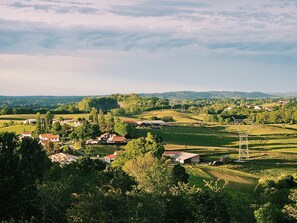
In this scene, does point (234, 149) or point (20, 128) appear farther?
point (20, 128)

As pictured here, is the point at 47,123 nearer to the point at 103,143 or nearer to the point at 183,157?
the point at 103,143

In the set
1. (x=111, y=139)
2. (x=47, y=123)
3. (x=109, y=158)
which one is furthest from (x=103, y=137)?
(x=109, y=158)

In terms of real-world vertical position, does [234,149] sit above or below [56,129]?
below

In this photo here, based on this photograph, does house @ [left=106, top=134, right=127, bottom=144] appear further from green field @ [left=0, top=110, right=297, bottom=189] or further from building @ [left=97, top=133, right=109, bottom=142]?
green field @ [left=0, top=110, right=297, bottom=189]

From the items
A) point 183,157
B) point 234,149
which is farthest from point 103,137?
point 234,149

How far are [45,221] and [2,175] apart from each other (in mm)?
6631

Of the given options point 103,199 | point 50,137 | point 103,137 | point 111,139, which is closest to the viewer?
point 103,199

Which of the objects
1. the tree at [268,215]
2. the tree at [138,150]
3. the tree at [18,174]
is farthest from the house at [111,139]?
the tree at [268,215]

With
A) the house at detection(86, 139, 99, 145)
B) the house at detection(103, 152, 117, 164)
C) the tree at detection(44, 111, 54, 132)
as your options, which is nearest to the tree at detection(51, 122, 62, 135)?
the tree at detection(44, 111, 54, 132)

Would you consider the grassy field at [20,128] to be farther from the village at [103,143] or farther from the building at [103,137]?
the building at [103,137]

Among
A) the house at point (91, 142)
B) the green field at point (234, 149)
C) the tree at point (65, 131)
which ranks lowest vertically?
the green field at point (234, 149)

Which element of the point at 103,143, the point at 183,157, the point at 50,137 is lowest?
the point at 183,157

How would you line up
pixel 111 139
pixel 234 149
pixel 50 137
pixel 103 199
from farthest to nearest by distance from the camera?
1. pixel 50 137
2. pixel 111 139
3. pixel 234 149
4. pixel 103 199

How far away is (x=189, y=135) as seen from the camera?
381 feet
